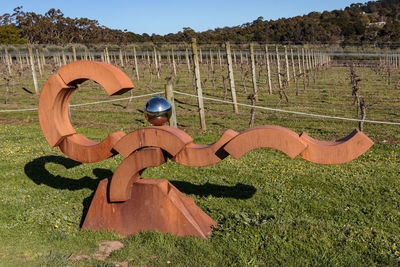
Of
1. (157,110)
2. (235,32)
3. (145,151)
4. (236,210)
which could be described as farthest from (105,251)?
(235,32)

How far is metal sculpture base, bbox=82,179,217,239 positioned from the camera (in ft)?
14.7

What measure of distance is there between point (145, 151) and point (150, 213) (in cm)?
81

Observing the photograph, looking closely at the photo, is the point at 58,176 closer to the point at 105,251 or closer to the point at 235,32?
the point at 105,251

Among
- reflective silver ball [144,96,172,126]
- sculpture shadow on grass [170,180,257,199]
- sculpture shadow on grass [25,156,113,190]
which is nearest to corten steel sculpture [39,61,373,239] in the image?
reflective silver ball [144,96,172,126]

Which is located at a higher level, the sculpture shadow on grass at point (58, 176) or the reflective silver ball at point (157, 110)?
the reflective silver ball at point (157, 110)

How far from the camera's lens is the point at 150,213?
180 inches

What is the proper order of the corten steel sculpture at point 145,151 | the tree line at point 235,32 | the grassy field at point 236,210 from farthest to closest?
the tree line at point 235,32 → the grassy field at point 236,210 → the corten steel sculpture at point 145,151

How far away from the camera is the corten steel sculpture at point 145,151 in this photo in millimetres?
3945

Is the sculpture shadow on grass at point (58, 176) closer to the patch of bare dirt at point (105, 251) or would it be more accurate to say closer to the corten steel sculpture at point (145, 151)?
the corten steel sculpture at point (145, 151)

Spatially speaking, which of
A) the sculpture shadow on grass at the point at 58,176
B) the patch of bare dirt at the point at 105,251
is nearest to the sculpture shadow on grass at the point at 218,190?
the sculpture shadow on grass at the point at 58,176

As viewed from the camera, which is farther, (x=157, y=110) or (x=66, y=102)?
(x=66, y=102)

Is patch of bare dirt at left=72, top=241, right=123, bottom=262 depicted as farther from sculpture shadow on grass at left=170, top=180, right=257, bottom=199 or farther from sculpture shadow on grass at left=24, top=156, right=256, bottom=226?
sculpture shadow on grass at left=170, top=180, right=257, bottom=199

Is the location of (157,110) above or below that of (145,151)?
above

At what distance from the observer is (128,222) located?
4703mm
